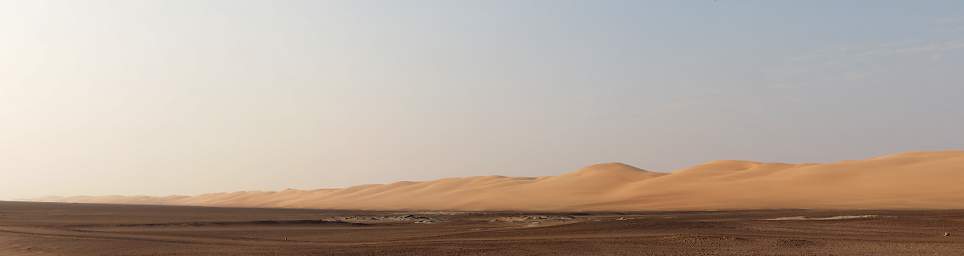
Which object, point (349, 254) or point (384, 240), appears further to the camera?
point (384, 240)

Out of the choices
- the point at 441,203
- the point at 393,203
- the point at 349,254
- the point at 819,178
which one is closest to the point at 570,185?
the point at 441,203

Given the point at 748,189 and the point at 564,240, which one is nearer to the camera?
the point at 564,240

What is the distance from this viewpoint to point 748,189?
176ft

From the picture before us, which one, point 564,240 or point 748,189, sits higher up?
point 748,189

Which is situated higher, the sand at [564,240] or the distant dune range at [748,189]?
the distant dune range at [748,189]

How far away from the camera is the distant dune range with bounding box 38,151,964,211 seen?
4359 cm

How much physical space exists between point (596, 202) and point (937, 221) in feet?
110

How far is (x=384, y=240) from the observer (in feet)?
66.1

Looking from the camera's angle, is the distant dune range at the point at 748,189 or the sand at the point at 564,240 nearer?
the sand at the point at 564,240

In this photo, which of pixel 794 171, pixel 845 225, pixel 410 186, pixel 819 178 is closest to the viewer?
pixel 845 225

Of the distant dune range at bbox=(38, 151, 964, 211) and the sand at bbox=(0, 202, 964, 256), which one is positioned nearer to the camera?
the sand at bbox=(0, 202, 964, 256)

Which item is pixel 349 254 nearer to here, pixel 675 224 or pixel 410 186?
pixel 675 224

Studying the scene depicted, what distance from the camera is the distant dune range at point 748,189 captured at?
43594mm

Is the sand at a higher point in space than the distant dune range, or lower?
lower
